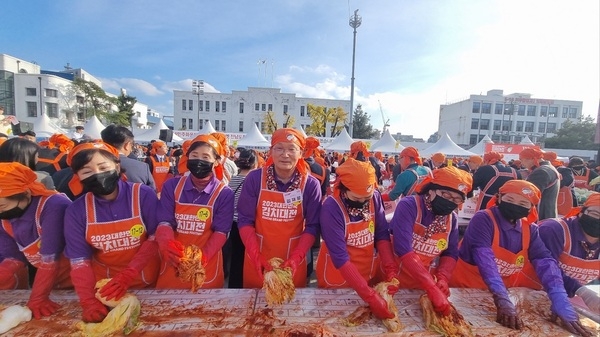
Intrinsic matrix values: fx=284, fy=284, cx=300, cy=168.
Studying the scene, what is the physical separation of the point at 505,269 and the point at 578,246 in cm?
54

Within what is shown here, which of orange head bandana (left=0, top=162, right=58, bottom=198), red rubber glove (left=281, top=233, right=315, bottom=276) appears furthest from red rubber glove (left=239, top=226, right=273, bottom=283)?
orange head bandana (left=0, top=162, right=58, bottom=198)

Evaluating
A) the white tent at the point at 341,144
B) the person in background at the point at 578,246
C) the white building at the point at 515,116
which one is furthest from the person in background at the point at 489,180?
the white building at the point at 515,116

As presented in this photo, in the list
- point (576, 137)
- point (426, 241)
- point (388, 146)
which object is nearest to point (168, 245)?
point (426, 241)

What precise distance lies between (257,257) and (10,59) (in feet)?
186

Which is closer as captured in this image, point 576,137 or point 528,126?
point 576,137

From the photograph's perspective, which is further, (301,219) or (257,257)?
(301,219)

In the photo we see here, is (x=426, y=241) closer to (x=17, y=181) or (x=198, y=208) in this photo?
(x=198, y=208)

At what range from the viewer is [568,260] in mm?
2084

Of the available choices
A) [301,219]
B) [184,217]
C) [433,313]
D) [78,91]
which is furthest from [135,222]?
[78,91]

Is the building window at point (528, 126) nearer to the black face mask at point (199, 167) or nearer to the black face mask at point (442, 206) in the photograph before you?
the black face mask at point (442, 206)

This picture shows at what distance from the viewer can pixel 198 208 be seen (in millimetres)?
2107

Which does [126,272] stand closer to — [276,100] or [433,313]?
[433,313]

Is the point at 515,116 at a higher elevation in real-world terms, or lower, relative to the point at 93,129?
higher

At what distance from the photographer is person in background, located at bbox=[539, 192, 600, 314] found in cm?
202
